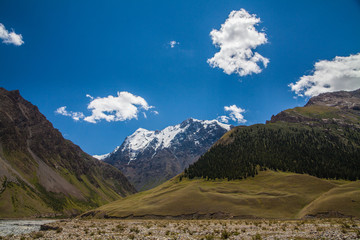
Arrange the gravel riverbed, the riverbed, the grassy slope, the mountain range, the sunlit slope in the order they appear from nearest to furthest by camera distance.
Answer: the gravel riverbed → the riverbed → the sunlit slope → the mountain range → the grassy slope

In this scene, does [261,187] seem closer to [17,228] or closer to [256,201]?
[256,201]

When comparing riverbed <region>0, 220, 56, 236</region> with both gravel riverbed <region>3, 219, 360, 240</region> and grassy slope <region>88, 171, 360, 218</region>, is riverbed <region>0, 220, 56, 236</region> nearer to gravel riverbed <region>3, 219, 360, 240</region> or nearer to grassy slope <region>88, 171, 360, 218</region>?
gravel riverbed <region>3, 219, 360, 240</region>

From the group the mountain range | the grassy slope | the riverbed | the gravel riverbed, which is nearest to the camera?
the gravel riverbed

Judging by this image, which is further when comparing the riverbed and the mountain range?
the mountain range

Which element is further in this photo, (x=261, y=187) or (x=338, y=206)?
(x=261, y=187)

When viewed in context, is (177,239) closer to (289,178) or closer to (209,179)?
(289,178)

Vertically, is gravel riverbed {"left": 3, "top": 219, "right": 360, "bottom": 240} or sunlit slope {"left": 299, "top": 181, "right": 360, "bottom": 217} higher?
gravel riverbed {"left": 3, "top": 219, "right": 360, "bottom": 240}

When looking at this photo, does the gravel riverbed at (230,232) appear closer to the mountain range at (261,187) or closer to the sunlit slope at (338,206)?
the sunlit slope at (338,206)

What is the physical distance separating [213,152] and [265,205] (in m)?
116

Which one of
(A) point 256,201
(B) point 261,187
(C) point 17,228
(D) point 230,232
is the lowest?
(A) point 256,201

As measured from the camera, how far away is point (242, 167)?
145m

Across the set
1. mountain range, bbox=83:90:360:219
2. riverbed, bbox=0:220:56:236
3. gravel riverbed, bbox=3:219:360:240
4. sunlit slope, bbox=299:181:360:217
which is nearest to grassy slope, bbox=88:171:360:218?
mountain range, bbox=83:90:360:219

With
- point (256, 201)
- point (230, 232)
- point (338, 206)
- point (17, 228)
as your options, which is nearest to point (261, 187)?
point (256, 201)

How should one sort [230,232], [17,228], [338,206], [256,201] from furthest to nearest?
[256,201] < [17,228] < [338,206] < [230,232]
